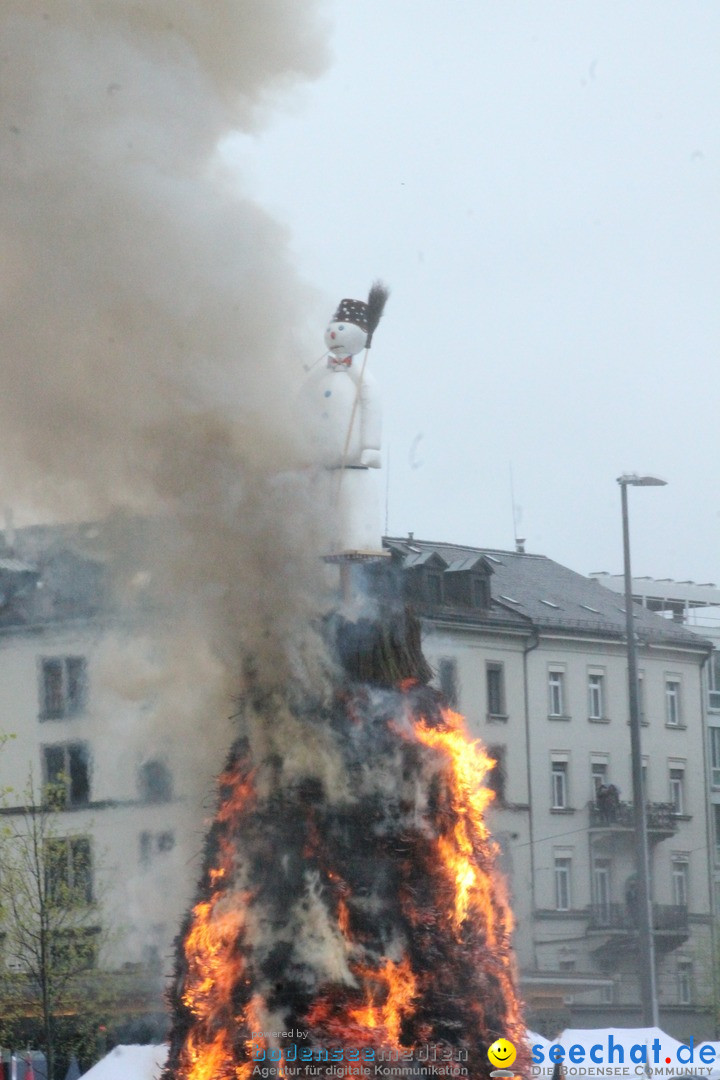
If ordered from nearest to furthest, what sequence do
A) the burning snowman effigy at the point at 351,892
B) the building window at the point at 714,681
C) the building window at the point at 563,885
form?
the burning snowman effigy at the point at 351,892, the building window at the point at 563,885, the building window at the point at 714,681

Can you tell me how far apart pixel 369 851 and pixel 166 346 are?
560 centimetres

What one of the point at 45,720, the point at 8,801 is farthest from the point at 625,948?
the point at 45,720

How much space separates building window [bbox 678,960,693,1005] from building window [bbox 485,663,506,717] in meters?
11.0

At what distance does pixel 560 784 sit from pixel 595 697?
8.83 ft

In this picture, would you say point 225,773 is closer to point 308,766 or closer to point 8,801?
point 308,766

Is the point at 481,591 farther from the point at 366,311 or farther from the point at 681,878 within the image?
the point at 366,311

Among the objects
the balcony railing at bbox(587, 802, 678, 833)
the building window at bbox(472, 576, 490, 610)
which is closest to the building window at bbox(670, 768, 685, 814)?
the balcony railing at bbox(587, 802, 678, 833)

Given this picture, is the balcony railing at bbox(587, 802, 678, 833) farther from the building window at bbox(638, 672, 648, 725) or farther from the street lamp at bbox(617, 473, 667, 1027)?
the street lamp at bbox(617, 473, 667, 1027)

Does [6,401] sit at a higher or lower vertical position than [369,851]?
higher

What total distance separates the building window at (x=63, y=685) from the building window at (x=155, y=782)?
3.59 m

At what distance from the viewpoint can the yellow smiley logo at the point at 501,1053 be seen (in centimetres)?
1769

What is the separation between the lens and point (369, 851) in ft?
58.4

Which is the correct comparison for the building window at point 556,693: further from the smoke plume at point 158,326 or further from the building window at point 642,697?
the smoke plume at point 158,326

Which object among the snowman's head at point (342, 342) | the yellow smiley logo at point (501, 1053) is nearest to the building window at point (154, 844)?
the yellow smiley logo at point (501, 1053)
